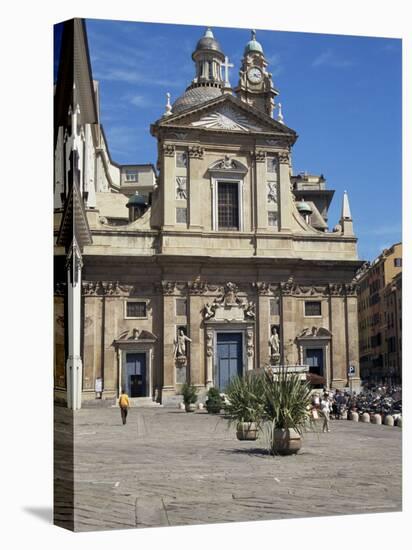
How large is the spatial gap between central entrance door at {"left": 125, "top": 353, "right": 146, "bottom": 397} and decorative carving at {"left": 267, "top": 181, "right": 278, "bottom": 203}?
391cm

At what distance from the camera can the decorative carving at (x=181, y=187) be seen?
16328 mm

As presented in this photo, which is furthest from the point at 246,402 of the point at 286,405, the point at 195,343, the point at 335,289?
the point at 335,289

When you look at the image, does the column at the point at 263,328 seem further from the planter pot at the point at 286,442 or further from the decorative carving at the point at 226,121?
the decorative carving at the point at 226,121

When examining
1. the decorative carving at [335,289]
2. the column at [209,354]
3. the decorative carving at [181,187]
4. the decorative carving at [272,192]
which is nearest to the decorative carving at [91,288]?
the column at [209,354]

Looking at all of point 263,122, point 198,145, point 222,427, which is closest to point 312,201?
point 263,122

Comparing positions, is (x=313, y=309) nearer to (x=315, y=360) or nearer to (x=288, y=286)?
(x=288, y=286)

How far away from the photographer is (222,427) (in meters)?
14.3

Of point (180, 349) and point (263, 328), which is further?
point (263, 328)

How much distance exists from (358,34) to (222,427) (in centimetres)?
743

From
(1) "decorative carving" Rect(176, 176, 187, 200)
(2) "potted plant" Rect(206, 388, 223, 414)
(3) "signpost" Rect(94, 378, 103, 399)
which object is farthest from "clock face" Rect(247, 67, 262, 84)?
(3) "signpost" Rect(94, 378, 103, 399)

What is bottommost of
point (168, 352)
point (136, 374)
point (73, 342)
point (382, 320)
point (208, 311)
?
point (136, 374)

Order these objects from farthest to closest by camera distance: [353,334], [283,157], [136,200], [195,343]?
1. [136,200]
2. [353,334]
3. [195,343]
4. [283,157]

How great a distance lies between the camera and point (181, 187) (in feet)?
53.8

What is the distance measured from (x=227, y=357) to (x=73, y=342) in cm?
348
